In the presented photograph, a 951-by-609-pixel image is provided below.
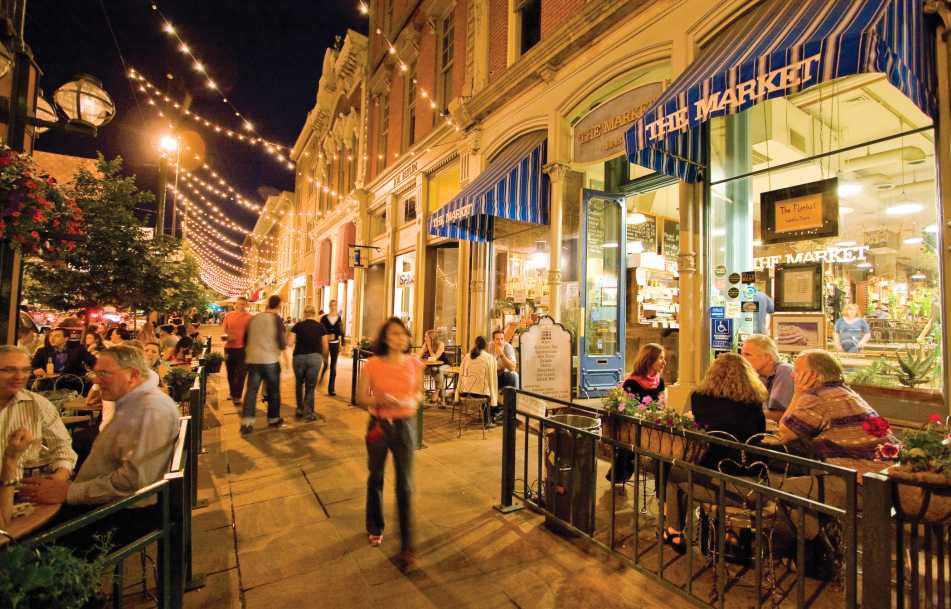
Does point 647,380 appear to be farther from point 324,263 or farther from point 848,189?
point 324,263

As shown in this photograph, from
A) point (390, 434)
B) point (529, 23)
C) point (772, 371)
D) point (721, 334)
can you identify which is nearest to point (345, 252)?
point (529, 23)

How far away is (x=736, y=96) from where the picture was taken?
15.2 ft

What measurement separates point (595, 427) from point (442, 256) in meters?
10.5

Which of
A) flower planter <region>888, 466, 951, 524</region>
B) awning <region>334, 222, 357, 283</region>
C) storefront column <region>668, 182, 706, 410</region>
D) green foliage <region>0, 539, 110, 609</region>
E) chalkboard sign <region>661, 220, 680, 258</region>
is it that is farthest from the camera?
awning <region>334, 222, 357, 283</region>

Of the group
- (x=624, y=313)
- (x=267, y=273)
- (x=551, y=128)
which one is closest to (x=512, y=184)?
(x=551, y=128)

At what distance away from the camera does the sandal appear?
141 inches

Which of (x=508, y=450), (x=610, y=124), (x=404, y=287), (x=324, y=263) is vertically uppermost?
(x=610, y=124)

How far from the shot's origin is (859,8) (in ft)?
13.5

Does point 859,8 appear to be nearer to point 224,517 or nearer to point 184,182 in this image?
point 224,517

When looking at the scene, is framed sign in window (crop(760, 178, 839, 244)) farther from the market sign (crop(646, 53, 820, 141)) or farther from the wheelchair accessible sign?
the market sign (crop(646, 53, 820, 141))

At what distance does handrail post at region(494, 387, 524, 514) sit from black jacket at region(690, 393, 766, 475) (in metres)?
1.48

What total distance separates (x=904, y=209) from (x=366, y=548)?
6579 millimetres

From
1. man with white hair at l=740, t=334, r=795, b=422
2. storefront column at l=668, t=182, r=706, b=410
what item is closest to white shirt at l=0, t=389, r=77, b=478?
man with white hair at l=740, t=334, r=795, b=422

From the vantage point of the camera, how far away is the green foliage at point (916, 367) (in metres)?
4.73
